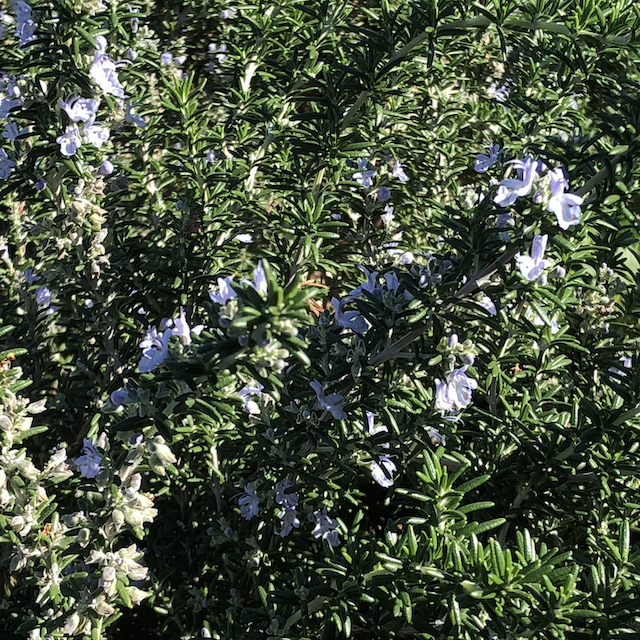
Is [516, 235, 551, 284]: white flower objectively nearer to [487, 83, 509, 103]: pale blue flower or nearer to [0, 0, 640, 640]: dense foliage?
[0, 0, 640, 640]: dense foliage

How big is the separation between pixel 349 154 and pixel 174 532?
5.32 ft

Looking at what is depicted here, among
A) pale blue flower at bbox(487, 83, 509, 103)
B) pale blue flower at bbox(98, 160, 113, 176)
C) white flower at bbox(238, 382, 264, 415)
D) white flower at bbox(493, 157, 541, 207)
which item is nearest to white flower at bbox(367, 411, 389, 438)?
white flower at bbox(238, 382, 264, 415)

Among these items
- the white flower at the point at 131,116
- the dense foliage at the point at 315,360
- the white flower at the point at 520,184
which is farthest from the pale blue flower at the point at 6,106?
the white flower at the point at 520,184

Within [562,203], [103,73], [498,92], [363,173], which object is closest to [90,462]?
[103,73]

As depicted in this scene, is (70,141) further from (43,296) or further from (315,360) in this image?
(315,360)

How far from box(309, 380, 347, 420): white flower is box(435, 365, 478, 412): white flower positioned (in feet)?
0.87

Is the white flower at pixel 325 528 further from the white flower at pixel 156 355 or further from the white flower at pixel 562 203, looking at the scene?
the white flower at pixel 562 203

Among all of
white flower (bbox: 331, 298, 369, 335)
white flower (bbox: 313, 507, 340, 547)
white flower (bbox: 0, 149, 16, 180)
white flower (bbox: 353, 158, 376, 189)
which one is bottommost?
white flower (bbox: 313, 507, 340, 547)

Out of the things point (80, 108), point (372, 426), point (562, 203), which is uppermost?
point (80, 108)

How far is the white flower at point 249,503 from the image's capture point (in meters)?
2.05

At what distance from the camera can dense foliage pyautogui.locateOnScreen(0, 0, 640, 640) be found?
1500 millimetres

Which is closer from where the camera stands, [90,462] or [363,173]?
[90,462]

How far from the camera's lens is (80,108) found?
1.89m

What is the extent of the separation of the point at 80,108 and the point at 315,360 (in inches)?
40.6
